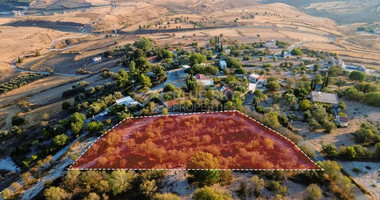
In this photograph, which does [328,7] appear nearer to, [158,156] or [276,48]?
[276,48]

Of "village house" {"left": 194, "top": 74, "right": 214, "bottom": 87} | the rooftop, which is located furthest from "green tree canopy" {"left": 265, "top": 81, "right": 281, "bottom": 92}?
"village house" {"left": 194, "top": 74, "right": 214, "bottom": 87}

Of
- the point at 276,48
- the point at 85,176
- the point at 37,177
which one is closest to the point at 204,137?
the point at 85,176

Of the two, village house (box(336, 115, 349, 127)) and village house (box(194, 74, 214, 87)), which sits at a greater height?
village house (box(194, 74, 214, 87))

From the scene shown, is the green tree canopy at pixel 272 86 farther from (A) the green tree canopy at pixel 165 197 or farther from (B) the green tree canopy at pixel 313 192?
(A) the green tree canopy at pixel 165 197

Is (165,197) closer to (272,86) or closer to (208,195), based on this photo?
(208,195)

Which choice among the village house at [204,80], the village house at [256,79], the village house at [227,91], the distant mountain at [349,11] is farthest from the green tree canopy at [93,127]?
the distant mountain at [349,11]

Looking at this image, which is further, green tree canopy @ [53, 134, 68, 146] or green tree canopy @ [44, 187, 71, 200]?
green tree canopy @ [53, 134, 68, 146]

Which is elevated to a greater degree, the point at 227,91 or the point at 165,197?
the point at 227,91

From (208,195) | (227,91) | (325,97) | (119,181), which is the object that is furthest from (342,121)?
(119,181)

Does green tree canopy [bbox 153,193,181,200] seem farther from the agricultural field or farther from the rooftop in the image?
the rooftop
